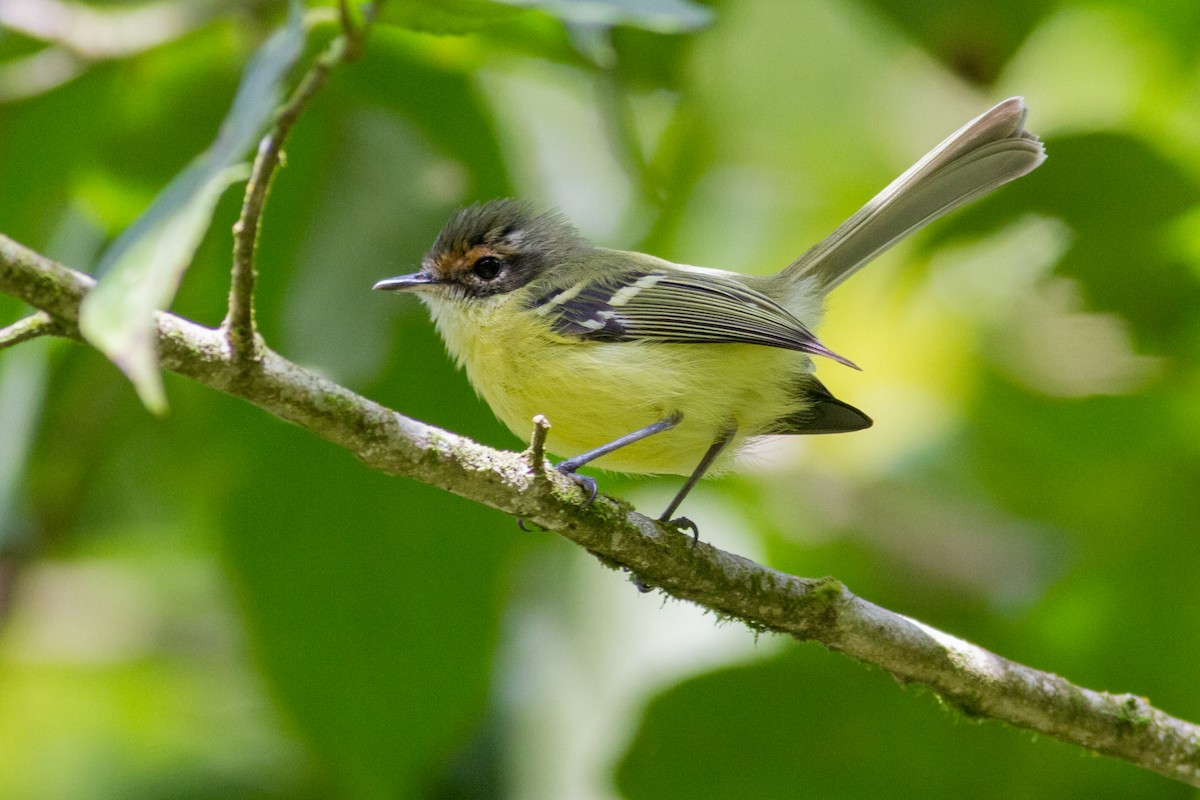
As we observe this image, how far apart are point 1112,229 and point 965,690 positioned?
1.51 metres

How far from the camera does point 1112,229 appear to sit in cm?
356

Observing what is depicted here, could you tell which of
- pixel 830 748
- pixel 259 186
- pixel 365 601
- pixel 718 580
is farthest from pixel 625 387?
pixel 259 186

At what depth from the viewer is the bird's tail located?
357 cm

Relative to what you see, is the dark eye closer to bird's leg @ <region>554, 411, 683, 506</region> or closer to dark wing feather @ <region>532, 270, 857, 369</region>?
dark wing feather @ <region>532, 270, 857, 369</region>

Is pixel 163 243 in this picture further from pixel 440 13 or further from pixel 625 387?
pixel 625 387

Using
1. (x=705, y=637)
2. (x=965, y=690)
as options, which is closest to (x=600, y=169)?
(x=705, y=637)

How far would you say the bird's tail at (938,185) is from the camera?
11.7ft

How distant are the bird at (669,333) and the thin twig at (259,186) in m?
1.21

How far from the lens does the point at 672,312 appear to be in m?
3.55

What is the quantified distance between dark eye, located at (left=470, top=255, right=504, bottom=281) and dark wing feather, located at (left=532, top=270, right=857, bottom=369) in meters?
0.41

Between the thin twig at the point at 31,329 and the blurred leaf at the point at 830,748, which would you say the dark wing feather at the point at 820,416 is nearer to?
the blurred leaf at the point at 830,748

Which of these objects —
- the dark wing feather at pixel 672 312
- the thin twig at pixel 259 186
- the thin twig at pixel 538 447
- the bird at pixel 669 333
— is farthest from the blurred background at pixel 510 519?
the thin twig at pixel 538 447

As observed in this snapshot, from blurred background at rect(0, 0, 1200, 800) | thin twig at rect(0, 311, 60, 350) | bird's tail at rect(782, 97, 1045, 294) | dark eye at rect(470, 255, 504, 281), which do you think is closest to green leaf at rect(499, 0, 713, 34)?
blurred background at rect(0, 0, 1200, 800)

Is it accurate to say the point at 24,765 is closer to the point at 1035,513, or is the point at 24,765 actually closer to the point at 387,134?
the point at 387,134
